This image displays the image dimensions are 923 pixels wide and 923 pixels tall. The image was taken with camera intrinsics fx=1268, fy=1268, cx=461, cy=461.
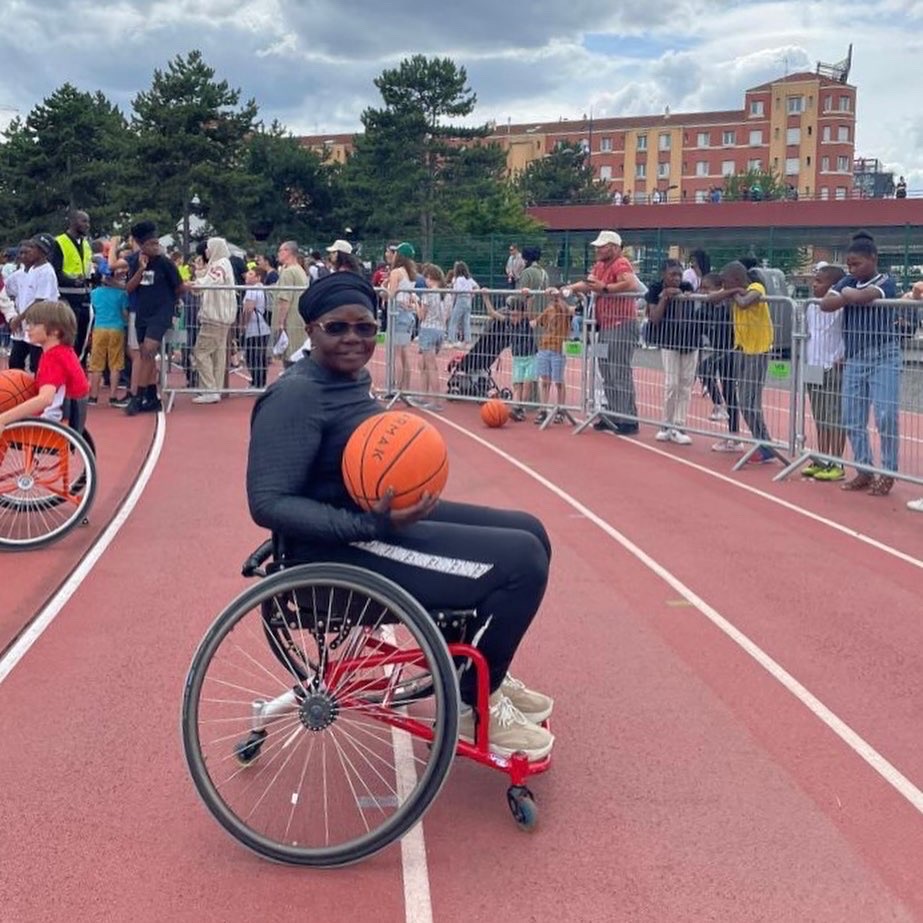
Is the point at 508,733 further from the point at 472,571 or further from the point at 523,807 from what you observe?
the point at 472,571

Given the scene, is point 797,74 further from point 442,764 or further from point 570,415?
point 442,764

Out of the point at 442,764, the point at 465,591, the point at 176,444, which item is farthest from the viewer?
the point at 176,444

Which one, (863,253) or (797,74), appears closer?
(863,253)

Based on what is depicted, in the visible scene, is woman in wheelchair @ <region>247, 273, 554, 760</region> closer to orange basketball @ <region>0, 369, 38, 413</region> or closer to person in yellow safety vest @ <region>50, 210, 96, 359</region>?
orange basketball @ <region>0, 369, 38, 413</region>

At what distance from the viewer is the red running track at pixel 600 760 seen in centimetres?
373

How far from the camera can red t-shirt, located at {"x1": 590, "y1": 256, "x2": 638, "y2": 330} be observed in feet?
44.1

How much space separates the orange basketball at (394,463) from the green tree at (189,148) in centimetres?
5433

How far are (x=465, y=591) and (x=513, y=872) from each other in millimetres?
869

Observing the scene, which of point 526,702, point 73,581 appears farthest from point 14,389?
point 526,702

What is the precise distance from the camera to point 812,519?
30.5 feet

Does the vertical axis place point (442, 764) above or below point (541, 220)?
below

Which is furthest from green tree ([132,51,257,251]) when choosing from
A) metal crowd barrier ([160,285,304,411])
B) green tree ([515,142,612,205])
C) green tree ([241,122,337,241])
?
metal crowd barrier ([160,285,304,411])

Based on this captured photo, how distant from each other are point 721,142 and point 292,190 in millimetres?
72643

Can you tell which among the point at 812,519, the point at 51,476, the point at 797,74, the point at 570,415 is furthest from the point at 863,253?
the point at 797,74
